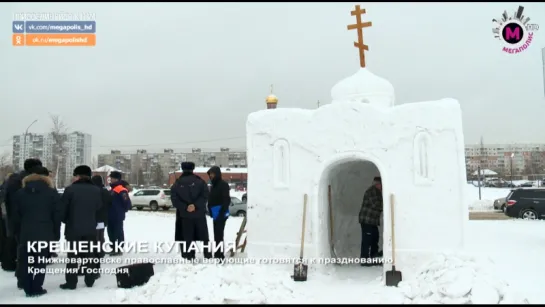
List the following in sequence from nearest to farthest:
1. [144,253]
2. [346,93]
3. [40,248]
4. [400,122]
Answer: [40,248]
[400,122]
[346,93]
[144,253]

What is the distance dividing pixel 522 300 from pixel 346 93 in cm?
→ 478

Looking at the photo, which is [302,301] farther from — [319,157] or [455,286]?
[319,157]

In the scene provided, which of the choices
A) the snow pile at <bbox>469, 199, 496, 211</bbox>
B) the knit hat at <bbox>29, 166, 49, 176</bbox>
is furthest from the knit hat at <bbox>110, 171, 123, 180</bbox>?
the snow pile at <bbox>469, 199, 496, 211</bbox>

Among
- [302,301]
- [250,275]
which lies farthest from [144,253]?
[302,301]

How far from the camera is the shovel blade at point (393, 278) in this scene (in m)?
6.53

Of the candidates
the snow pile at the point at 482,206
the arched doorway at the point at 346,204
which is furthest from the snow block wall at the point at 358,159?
the snow pile at the point at 482,206

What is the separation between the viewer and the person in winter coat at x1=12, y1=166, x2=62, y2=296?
5852 mm

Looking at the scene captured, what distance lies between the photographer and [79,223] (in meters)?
6.23

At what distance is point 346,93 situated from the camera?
8797mm

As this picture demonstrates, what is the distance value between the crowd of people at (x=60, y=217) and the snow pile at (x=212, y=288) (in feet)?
3.38

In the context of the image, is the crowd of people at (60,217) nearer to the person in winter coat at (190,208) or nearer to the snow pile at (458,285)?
the person in winter coat at (190,208)

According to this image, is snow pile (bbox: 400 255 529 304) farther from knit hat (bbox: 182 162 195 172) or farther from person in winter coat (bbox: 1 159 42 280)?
person in winter coat (bbox: 1 159 42 280)

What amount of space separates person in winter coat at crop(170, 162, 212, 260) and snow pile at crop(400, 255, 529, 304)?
3360 millimetres

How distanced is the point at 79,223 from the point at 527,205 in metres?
17.7
